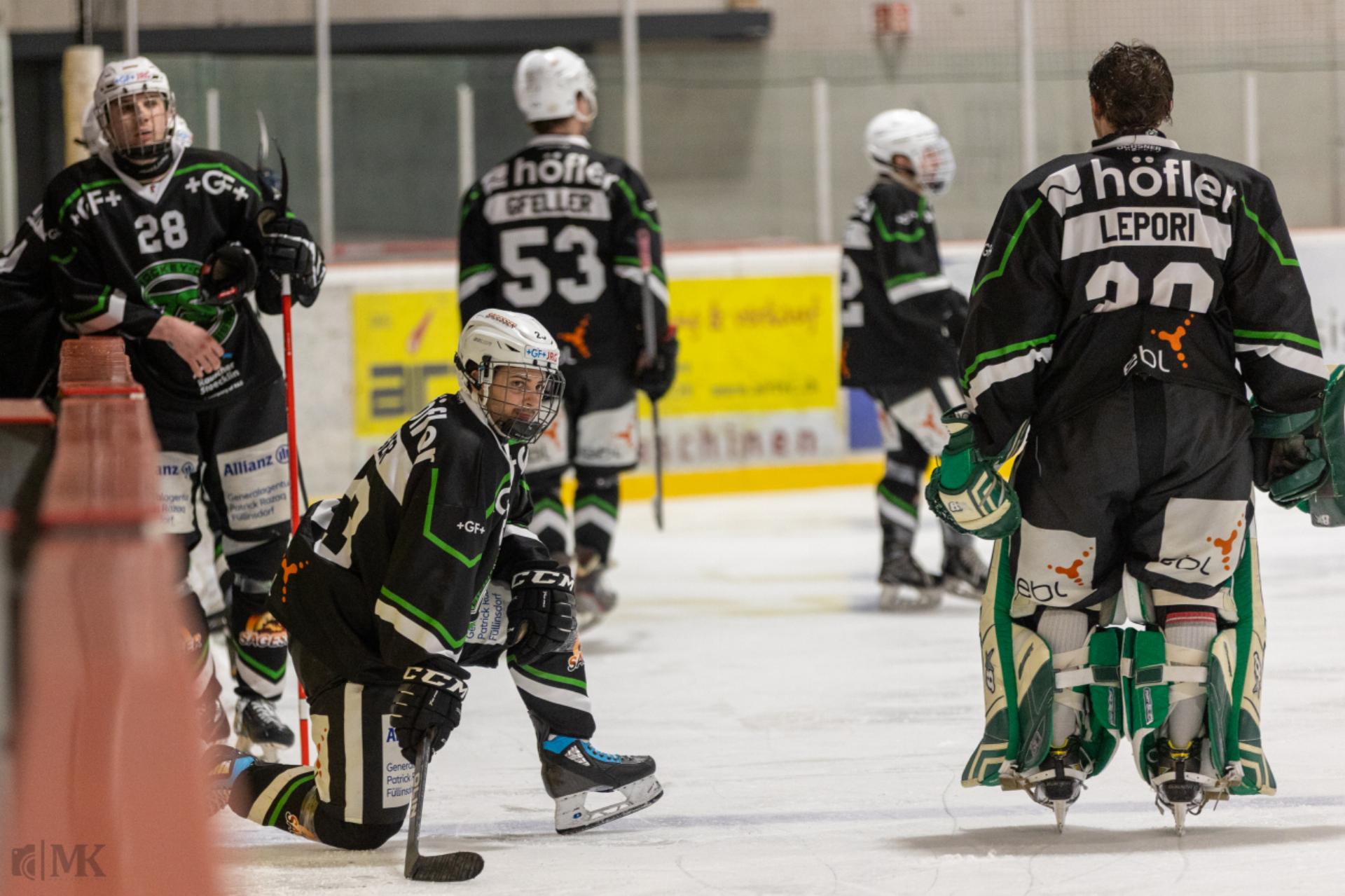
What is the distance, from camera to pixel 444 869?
3145 mm

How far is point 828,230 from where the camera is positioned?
9539 mm

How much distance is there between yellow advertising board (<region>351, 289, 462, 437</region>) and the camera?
829 cm

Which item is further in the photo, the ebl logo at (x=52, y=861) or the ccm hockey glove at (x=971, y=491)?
the ccm hockey glove at (x=971, y=491)

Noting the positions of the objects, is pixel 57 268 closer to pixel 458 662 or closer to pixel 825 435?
pixel 458 662

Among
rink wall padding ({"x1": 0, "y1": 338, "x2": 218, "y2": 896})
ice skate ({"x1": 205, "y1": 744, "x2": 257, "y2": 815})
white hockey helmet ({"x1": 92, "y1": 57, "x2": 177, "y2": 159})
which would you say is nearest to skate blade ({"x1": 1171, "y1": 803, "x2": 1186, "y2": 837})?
ice skate ({"x1": 205, "y1": 744, "x2": 257, "y2": 815})

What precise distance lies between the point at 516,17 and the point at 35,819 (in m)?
11.4

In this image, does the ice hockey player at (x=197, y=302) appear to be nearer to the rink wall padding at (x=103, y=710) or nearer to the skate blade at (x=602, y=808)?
the skate blade at (x=602, y=808)

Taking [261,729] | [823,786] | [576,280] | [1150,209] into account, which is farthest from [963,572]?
[1150,209]

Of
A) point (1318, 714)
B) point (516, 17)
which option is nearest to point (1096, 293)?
point (1318, 714)

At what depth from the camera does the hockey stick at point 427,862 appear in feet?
10.3

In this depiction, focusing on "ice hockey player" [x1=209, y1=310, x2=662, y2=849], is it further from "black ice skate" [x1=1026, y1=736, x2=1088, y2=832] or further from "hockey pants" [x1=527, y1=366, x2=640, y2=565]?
"hockey pants" [x1=527, y1=366, x2=640, y2=565]

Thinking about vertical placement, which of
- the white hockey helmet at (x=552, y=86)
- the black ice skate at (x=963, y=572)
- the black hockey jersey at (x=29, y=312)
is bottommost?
the black ice skate at (x=963, y=572)

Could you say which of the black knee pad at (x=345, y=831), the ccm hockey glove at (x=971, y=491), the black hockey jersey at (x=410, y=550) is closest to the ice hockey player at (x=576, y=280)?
the black hockey jersey at (x=410, y=550)

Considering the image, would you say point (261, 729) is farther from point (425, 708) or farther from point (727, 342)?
point (727, 342)
